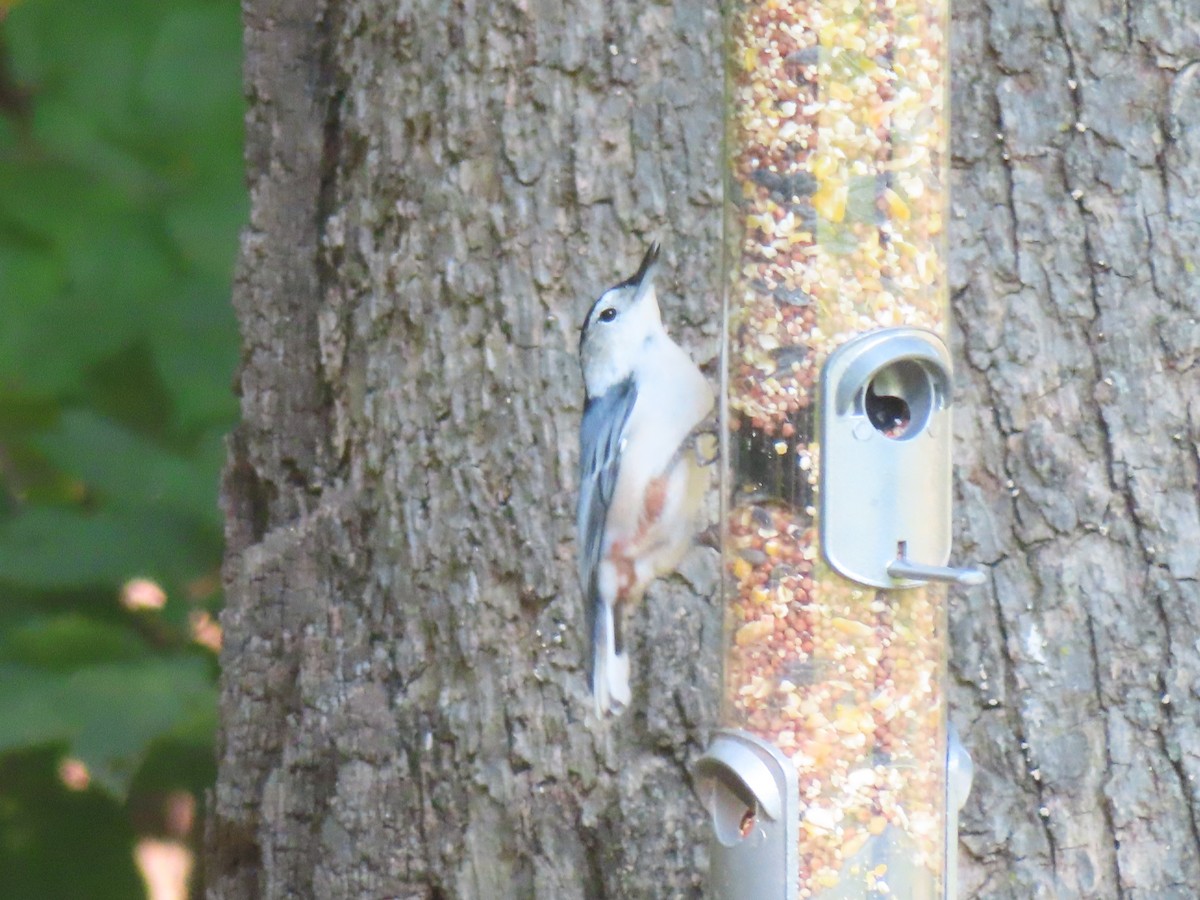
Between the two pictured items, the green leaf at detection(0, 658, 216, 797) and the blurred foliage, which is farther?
the blurred foliage

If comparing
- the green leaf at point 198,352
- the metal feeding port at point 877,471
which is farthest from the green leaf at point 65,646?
the metal feeding port at point 877,471

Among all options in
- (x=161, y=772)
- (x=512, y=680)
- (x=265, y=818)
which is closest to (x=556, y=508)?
(x=512, y=680)

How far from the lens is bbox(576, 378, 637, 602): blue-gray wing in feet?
5.81

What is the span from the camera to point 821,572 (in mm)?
1682

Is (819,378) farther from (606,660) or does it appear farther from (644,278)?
(606,660)

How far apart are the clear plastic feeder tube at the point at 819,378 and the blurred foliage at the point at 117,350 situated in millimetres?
1296

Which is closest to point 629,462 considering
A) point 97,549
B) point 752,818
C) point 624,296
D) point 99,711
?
point 624,296

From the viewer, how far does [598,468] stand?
70.5 inches

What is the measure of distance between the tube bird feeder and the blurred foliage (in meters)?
1.28

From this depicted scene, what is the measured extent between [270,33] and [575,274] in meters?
0.78

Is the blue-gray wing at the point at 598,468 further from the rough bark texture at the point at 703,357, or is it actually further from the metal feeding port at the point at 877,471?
the rough bark texture at the point at 703,357

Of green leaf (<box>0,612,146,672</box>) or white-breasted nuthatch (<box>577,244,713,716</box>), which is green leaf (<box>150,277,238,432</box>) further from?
white-breasted nuthatch (<box>577,244,713,716</box>)

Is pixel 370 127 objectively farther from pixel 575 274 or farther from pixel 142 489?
pixel 142 489

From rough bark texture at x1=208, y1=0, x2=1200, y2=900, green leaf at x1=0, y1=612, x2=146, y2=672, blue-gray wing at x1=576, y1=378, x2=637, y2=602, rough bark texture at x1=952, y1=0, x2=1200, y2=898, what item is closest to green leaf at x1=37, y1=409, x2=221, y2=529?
green leaf at x1=0, y1=612, x2=146, y2=672
